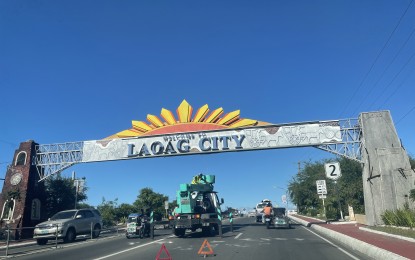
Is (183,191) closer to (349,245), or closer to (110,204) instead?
(349,245)

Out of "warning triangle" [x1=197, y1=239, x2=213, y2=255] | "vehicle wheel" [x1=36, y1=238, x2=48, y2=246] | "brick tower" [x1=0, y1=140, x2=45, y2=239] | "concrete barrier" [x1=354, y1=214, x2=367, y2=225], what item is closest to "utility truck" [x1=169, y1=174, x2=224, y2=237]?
"vehicle wheel" [x1=36, y1=238, x2=48, y2=246]

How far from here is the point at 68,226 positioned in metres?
21.4

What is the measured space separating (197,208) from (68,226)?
768cm

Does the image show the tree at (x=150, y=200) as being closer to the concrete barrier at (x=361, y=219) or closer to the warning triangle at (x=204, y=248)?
the concrete barrier at (x=361, y=219)

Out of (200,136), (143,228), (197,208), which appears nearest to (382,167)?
(197,208)

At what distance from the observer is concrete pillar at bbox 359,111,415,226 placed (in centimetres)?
2266

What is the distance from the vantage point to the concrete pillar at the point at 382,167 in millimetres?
22656

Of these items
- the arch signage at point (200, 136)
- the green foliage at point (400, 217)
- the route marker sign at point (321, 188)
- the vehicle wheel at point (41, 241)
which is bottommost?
the vehicle wheel at point (41, 241)

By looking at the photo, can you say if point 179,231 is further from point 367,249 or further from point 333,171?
point 367,249

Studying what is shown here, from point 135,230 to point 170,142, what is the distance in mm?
9125

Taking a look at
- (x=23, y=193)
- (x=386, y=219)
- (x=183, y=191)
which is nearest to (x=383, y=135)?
(x=386, y=219)

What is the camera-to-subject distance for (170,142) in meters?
30.4

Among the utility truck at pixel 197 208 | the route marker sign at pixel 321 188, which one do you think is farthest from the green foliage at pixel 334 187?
the utility truck at pixel 197 208

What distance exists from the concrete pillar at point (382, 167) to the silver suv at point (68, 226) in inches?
748
